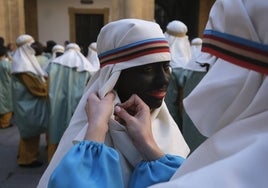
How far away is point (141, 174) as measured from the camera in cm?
127

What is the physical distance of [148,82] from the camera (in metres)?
1.50

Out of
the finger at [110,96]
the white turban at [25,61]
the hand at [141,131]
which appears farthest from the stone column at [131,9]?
the hand at [141,131]

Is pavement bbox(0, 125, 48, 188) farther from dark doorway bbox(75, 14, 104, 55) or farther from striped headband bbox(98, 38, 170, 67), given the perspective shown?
dark doorway bbox(75, 14, 104, 55)

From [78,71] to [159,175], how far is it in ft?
13.2

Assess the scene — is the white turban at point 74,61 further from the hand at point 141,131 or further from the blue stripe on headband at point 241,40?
the blue stripe on headband at point 241,40

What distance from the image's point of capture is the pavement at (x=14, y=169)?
4758mm

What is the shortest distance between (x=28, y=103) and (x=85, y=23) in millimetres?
11104

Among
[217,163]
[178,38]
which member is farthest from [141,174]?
[178,38]

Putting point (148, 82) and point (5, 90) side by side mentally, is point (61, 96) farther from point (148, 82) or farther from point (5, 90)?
point (148, 82)

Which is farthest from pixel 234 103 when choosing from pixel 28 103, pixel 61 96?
pixel 28 103

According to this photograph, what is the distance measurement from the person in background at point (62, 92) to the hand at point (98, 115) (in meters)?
3.71

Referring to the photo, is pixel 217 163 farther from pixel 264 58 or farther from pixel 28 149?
pixel 28 149

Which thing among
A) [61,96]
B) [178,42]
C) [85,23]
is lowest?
[85,23]

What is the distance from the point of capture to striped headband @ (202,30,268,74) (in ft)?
2.33
